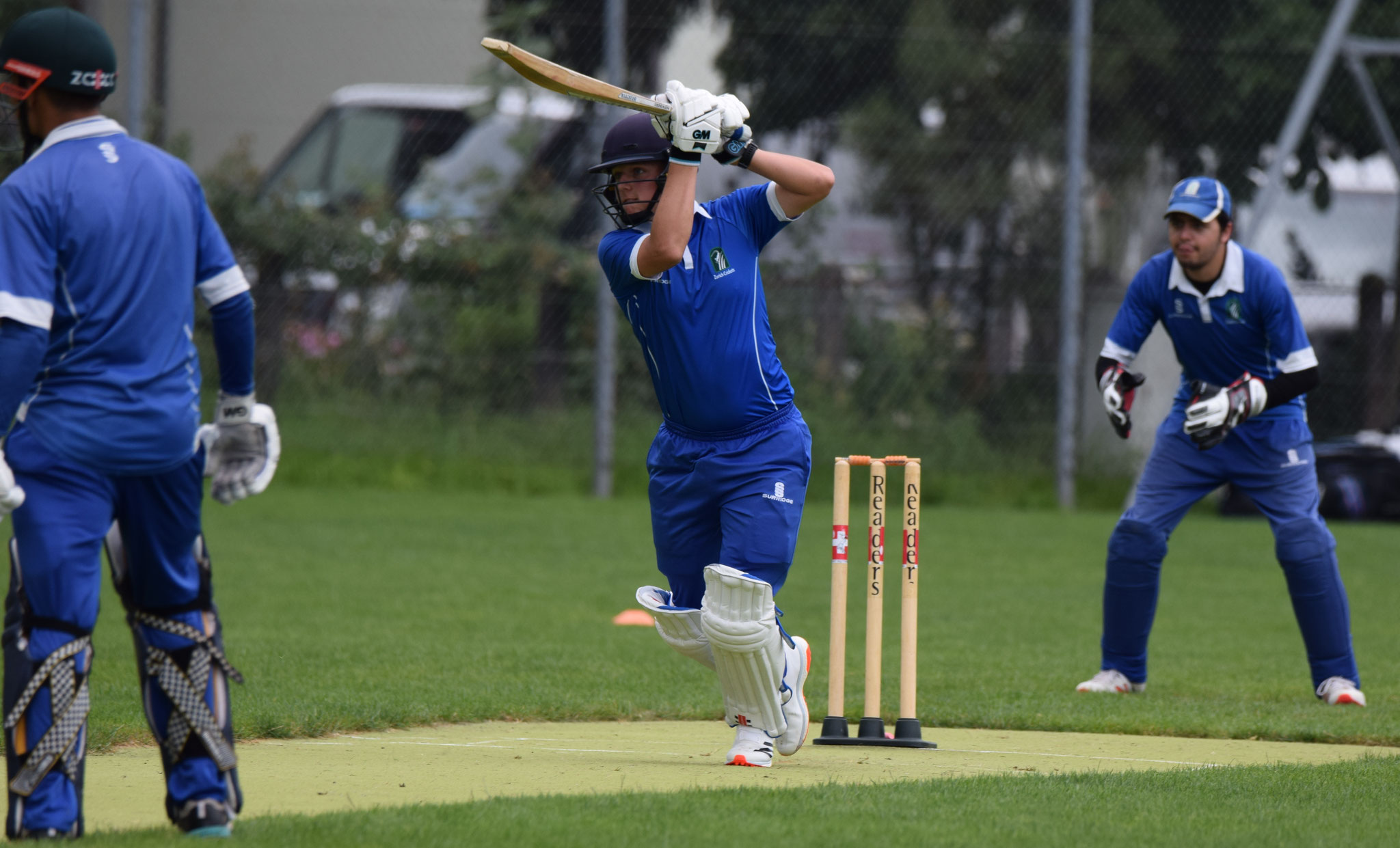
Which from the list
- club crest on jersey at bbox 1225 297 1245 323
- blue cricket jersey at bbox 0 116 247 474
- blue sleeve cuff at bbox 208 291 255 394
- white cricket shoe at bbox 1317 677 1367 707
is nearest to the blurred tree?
club crest on jersey at bbox 1225 297 1245 323

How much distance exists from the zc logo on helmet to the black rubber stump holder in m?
3.07

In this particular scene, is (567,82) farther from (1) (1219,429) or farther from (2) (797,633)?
(2) (797,633)

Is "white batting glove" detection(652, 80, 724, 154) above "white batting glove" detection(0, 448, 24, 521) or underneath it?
above

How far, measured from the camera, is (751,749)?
16.2 ft

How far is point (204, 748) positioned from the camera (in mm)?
3771

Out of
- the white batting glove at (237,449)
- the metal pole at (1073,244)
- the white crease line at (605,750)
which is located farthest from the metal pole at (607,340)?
the white batting glove at (237,449)

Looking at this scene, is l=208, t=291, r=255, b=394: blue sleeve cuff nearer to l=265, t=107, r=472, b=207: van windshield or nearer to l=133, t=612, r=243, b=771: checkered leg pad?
l=133, t=612, r=243, b=771: checkered leg pad

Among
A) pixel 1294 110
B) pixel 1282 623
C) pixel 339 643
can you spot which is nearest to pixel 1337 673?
pixel 1282 623

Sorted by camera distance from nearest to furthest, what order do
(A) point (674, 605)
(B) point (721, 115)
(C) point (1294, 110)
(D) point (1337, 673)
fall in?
(B) point (721, 115), (A) point (674, 605), (D) point (1337, 673), (C) point (1294, 110)

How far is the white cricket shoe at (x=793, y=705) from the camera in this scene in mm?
5055

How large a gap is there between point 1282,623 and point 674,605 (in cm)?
498

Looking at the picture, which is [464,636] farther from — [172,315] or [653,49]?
[653,49]

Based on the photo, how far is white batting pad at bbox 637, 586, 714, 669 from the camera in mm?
4984

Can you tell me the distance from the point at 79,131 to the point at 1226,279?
15.0 feet
